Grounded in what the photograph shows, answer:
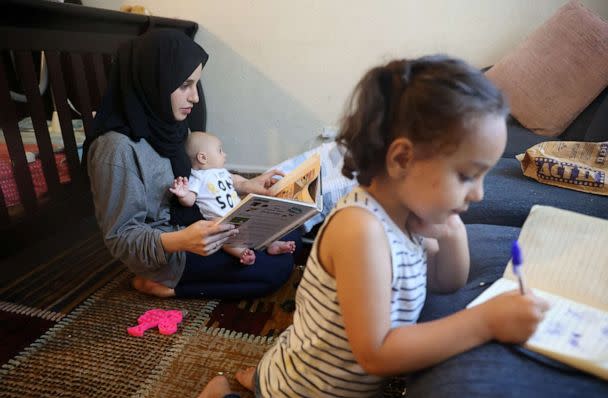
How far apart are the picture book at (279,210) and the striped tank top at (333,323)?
35 centimetres

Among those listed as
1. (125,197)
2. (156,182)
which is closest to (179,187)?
(156,182)

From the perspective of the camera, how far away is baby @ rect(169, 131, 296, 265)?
141 cm

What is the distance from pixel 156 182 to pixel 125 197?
4.8 inches

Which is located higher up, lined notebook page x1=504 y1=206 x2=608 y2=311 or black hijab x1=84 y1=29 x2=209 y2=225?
black hijab x1=84 y1=29 x2=209 y2=225

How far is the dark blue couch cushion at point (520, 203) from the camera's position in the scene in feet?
4.08

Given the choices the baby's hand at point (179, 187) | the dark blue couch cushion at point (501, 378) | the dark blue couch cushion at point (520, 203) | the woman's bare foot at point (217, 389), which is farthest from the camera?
the baby's hand at point (179, 187)

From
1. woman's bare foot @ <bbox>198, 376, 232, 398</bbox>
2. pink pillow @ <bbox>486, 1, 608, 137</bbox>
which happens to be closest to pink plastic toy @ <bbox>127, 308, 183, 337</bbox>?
woman's bare foot @ <bbox>198, 376, 232, 398</bbox>

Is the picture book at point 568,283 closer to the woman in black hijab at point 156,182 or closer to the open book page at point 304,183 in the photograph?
the open book page at point 304,183

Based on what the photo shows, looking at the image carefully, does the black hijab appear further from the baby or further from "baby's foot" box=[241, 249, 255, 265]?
"baby's foot" box=[241, 249, 255, 265]

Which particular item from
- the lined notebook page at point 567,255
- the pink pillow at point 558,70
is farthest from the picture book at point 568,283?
the pink pillow at point 558,70

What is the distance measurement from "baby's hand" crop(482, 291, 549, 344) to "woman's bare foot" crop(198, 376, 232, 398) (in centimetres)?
62

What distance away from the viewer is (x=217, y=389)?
3.22 feet

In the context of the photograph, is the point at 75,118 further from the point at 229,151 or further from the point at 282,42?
the point at 282,42

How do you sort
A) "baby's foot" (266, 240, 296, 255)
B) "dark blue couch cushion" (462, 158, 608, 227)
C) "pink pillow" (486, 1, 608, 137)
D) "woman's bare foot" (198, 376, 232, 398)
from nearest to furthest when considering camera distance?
1. "woman's bare foot" (198, 376, 232, 398)
2. "dark blue couch cushion" (462, 158, 608, 227)
3. "baby's foot" (266, 240, 296, 255)
4. "pink pillow" (486, 1, 608, 137)
